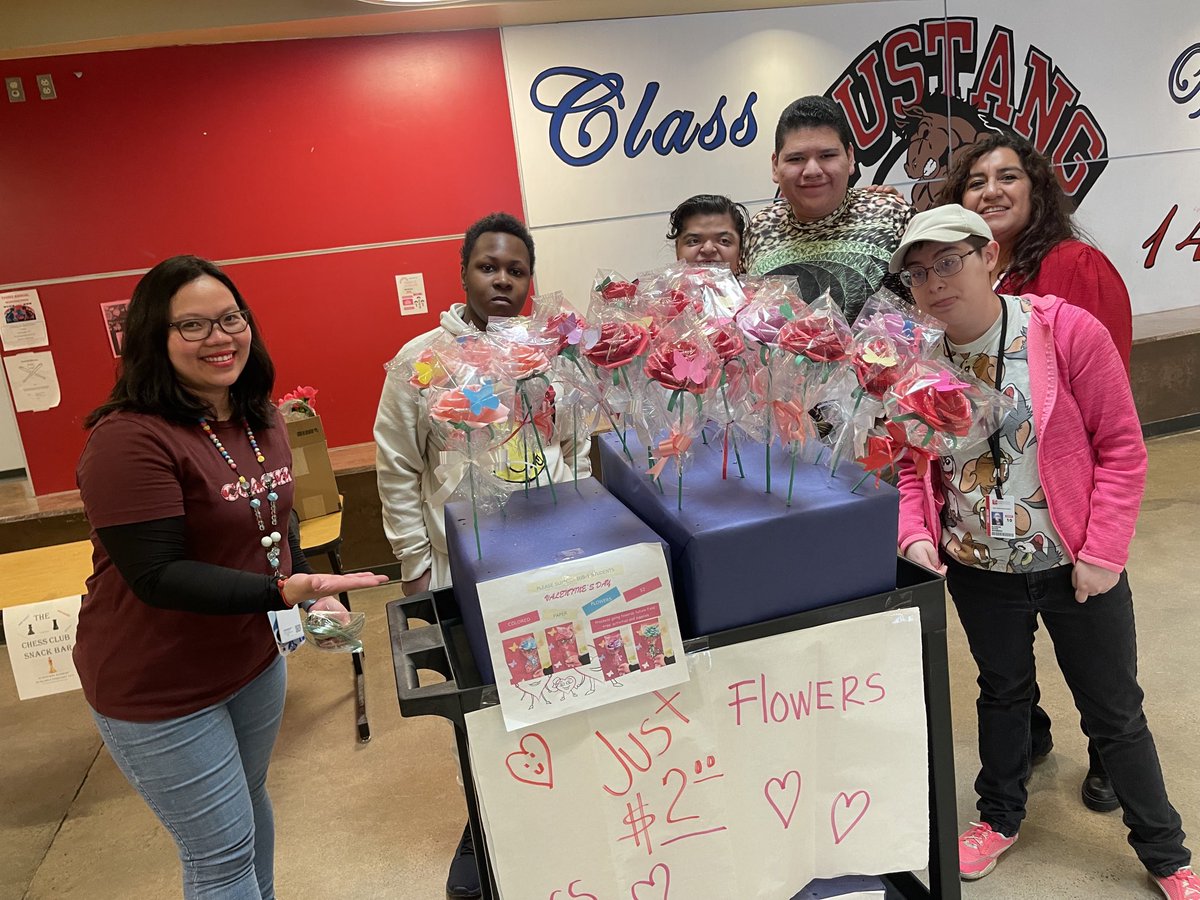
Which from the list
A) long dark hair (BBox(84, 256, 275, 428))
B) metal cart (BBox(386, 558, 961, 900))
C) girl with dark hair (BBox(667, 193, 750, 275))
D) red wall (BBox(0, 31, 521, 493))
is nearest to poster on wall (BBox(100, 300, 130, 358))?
red wall (BBox(0, 31, 521, 493))

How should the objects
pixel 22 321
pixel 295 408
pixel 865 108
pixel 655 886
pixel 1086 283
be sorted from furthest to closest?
pixel 865 108
pixel 22 321
pixel 295 408
pixel 1086 283
pixel 655 886

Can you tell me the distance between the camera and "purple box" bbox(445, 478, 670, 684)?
3.12ft

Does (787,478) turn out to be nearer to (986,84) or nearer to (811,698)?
(811,698)

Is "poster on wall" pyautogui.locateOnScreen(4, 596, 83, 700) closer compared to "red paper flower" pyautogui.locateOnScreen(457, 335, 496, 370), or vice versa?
"red paper flower" pyautogui.locateOnScreen(457, 335, 496, 370)

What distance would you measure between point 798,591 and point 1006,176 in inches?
51.8

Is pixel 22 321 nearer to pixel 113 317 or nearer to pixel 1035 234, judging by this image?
pixel 113 317

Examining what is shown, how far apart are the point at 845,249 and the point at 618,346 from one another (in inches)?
40.2

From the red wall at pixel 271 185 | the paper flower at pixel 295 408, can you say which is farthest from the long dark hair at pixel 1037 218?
the red wall at pixel 271 185

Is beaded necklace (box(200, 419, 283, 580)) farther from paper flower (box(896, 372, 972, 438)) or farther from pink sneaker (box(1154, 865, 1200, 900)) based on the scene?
pink sneaker (box(1154, 865, 1200, 900))

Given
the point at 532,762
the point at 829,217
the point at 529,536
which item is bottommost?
the point at 532,762

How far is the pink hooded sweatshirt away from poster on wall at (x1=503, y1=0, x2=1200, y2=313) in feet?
9.56

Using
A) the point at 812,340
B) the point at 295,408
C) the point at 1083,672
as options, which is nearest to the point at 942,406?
the point at 812,340

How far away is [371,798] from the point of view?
2.26 meters

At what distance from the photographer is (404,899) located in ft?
6.15
